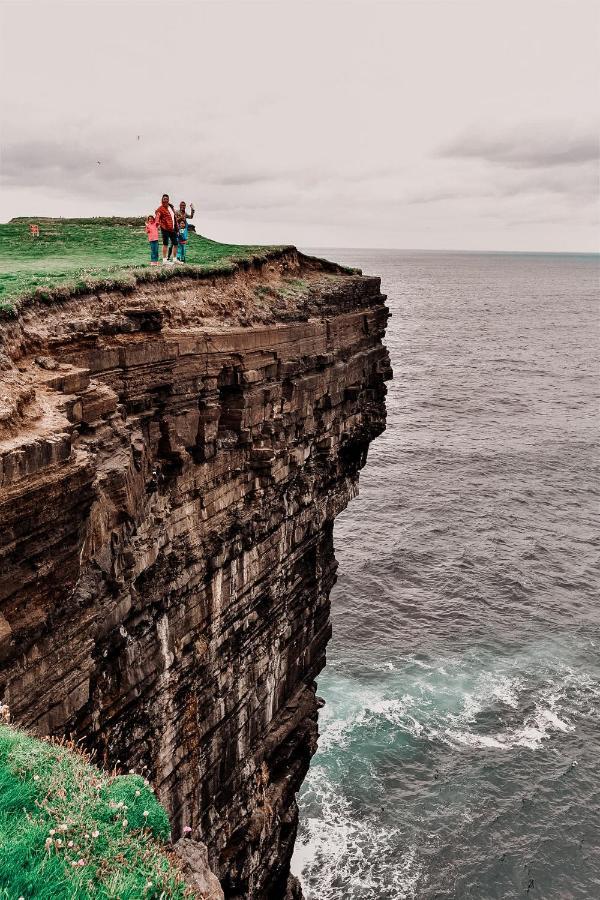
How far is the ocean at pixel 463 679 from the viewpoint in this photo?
88.9 feet

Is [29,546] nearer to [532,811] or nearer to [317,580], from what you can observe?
[317,580]

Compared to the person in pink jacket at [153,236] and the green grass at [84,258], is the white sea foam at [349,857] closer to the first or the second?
the green grass at [84,258]

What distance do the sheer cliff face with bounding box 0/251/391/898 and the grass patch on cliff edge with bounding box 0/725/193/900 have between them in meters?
2.25

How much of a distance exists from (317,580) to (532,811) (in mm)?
14562

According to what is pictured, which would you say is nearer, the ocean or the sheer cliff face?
the sheer cliff face

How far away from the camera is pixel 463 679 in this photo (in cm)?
3600

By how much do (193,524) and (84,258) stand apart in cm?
824

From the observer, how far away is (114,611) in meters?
13.4

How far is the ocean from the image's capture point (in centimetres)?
2709

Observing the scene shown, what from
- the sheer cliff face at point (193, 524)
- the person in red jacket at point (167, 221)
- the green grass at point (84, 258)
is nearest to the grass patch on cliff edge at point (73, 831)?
the sheer cliff face at point (193, 524)

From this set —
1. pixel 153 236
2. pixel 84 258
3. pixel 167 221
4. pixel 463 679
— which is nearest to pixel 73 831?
pixel 153 236

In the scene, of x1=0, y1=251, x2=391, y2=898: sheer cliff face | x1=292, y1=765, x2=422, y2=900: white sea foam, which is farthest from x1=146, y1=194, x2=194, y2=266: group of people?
x1=292, y1=765, x2=422, y2=900: white sea foam

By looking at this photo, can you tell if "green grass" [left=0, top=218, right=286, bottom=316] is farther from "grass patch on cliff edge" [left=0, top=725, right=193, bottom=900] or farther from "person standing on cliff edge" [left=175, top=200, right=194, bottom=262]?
"grass patch on cliff edge" [left=0, top=725, right=193, bottom=900]

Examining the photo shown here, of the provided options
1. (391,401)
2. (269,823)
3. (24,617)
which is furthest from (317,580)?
(391,401)
